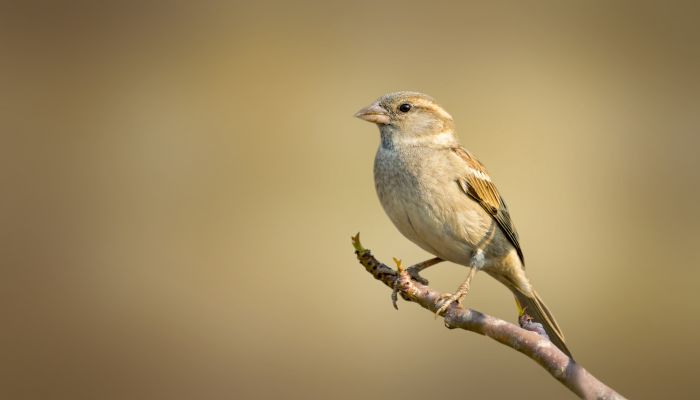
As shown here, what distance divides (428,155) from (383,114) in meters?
0.21

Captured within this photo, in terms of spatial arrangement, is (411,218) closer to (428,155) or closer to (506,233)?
(428,155)

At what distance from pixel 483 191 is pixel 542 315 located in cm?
43

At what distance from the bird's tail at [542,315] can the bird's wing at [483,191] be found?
14 centimetres

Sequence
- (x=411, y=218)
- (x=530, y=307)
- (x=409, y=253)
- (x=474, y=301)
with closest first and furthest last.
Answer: (x=411, y=218), (x=530, y=307), (x=409, y=253), (x=474, y=301)

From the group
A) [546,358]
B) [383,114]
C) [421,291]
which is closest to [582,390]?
[546,358]

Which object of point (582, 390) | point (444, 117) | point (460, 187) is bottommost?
point (582, 390)

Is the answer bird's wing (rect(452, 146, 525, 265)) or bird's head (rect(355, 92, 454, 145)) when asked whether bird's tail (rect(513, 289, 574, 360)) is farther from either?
bird's head (rect(355, 92, 454, 145))

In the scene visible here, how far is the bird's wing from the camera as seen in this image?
7.68ft

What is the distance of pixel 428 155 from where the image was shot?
232cm

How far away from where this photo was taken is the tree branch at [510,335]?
3.66ft

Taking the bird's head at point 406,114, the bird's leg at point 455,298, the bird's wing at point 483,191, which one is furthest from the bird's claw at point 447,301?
the bird's head at point 406,114

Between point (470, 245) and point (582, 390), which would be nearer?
point (582, 390)

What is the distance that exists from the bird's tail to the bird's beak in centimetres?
70

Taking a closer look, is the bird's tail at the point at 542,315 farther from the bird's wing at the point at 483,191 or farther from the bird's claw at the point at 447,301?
the bird's claw at the point at 447,301
